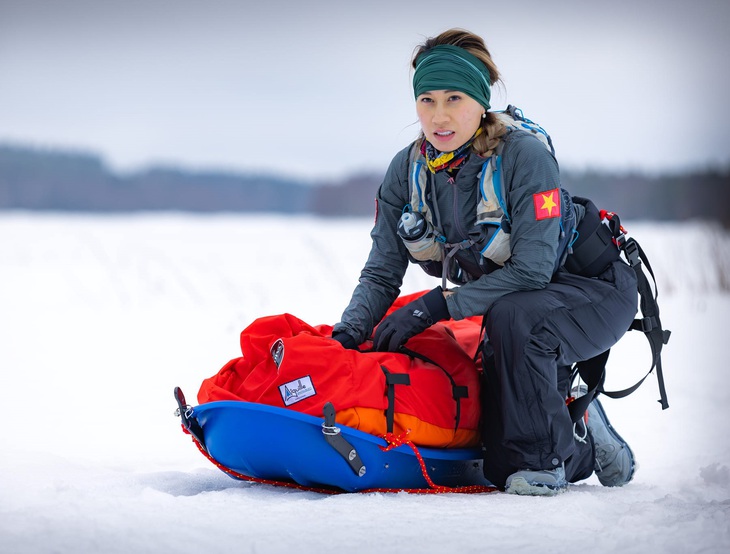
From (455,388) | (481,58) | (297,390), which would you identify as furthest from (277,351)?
(481,58)

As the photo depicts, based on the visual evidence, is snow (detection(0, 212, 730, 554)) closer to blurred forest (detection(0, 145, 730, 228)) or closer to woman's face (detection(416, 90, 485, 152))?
woman's face (detection(416, 90, 485, 152))

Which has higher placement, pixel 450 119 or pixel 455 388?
pixel 450 119

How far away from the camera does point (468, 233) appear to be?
2848 mm

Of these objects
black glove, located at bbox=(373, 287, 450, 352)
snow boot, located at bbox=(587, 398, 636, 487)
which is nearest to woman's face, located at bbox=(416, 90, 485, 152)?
black glove, located at bbox=(373, 287, 450, 352)

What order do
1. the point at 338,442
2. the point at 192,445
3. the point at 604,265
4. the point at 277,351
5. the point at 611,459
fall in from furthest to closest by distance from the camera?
the point at 192,445 → the point at 611,459 → the point at 604,265 → the point at 277,351 → the point at 338,442

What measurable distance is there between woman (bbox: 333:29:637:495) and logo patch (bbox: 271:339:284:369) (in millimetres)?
322

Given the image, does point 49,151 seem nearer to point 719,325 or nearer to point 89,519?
point 719,325

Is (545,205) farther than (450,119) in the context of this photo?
No

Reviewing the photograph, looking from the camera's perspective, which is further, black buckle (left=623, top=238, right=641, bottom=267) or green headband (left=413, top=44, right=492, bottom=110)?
black buckle (left=623, top=238, right=641, bottom=267)

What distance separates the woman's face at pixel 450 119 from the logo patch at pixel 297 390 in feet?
3.12

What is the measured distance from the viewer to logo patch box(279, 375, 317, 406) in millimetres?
2465

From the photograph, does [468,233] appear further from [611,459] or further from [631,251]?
[611,459]

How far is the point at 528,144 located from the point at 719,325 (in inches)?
165

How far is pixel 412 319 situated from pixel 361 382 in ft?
1.16
